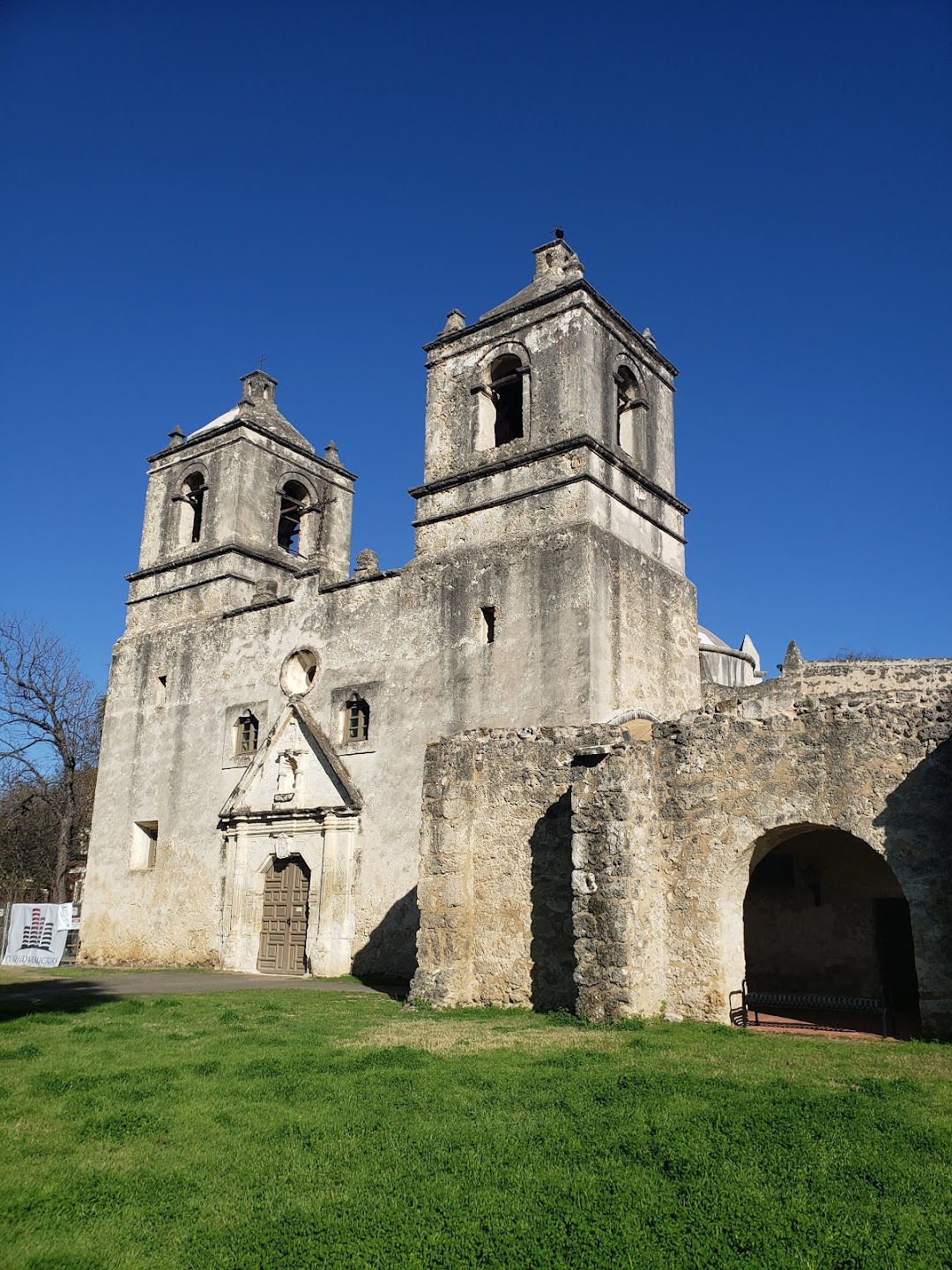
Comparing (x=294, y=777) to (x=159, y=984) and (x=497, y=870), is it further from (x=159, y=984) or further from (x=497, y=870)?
(x=497, y=870)

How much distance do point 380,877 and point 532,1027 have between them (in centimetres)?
731

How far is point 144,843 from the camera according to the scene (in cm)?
2100

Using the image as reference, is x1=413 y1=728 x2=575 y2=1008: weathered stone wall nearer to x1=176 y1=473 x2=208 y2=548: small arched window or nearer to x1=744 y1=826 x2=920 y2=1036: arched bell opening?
x1=744 y1=826 x2=920 y2=1036: arched bell opening

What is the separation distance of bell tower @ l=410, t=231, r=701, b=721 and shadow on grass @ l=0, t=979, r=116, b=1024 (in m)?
7.66

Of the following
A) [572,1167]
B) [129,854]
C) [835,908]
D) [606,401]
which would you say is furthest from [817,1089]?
[129,854]

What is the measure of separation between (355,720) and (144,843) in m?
6.39

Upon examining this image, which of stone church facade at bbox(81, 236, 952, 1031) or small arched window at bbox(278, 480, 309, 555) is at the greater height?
small arched window at bbox(278, 480, 309, 555)

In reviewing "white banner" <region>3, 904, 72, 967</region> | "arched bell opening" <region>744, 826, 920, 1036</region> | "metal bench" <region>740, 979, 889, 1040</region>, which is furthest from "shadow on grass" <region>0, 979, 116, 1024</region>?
"arched bell opening" <region>744, 826, 920, 1036</region>

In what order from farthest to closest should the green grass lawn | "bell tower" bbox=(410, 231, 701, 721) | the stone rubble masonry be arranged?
"bell tower" bbox=(410, 231, 701, 721) → the stone rubble masonry → the green grass lawn

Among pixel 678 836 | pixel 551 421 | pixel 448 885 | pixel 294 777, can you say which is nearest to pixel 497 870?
pixel 448 885

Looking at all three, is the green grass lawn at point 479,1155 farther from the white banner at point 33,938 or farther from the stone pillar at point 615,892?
the white banner at point 33,938

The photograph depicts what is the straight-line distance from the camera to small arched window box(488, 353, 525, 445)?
61.7 feet

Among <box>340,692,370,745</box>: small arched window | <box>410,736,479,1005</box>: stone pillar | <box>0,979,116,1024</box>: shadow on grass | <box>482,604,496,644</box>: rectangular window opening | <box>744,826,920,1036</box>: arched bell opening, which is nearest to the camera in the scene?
<box>410,736,479,1005</box>: stone pillar

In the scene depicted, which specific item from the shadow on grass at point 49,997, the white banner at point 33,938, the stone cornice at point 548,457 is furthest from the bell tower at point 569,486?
the white banner at point 33,938
